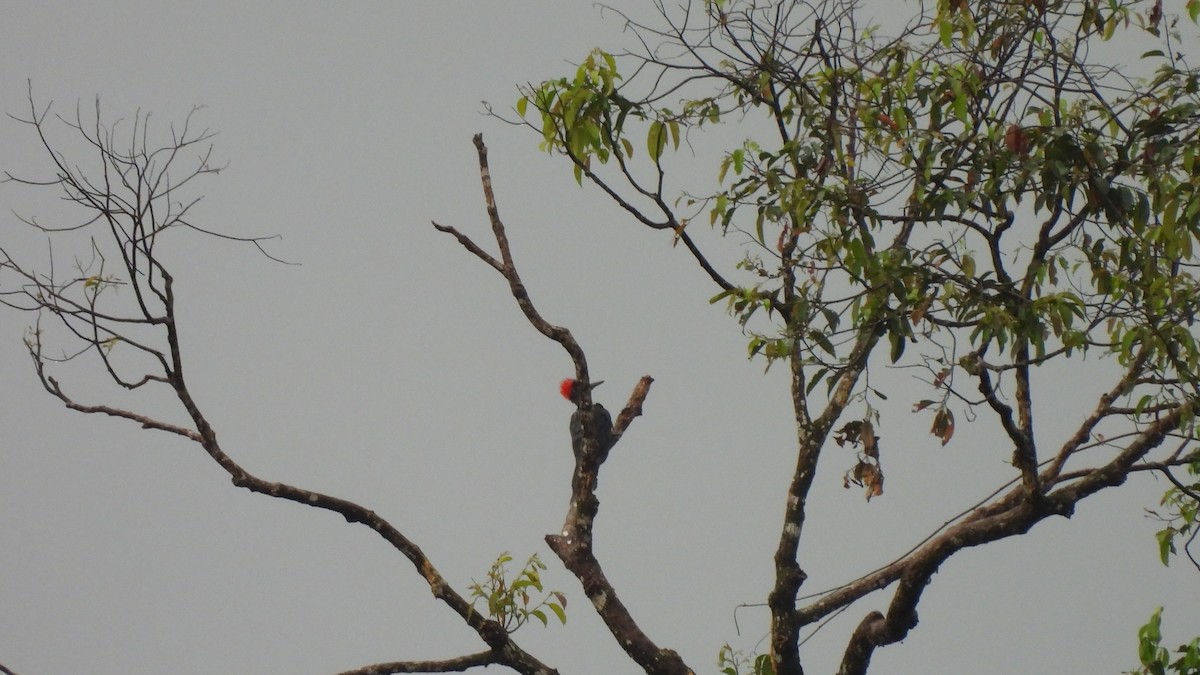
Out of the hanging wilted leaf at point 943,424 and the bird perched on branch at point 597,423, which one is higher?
the bird perched on branch at point 597,423

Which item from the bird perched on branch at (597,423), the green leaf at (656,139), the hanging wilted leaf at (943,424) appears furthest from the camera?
the bird perched on branch at (597,423)

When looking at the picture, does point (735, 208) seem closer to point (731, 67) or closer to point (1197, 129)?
point (731, 67)

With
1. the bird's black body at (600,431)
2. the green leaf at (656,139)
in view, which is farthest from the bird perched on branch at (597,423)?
the green leaf at (656,139)

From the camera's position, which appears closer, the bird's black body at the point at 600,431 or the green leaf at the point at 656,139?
the green leaf at the point at 656,139

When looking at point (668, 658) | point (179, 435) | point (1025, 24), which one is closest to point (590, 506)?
point (668, 658)

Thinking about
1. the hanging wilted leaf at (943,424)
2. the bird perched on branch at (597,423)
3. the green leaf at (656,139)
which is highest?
the green leaf at (656,139)

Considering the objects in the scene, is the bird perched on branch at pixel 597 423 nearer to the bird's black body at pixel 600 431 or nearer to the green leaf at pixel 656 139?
the bird's black body at pixel 600 431

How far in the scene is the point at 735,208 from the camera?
4.09 metres

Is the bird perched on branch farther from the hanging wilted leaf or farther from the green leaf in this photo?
the hanging wilted leaf

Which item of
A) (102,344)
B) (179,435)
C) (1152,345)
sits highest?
(102,344)

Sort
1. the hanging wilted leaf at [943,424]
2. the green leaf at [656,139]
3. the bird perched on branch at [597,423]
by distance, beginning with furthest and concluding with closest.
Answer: the bird perched on branch at [597,423] < the green leaf at [656,139] < the hanging wilted leaf at [943,424]

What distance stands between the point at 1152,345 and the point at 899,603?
119 centimetres

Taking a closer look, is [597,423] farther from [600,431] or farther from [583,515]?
[583,515]

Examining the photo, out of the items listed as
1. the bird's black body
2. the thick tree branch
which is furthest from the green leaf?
the bird's black body
